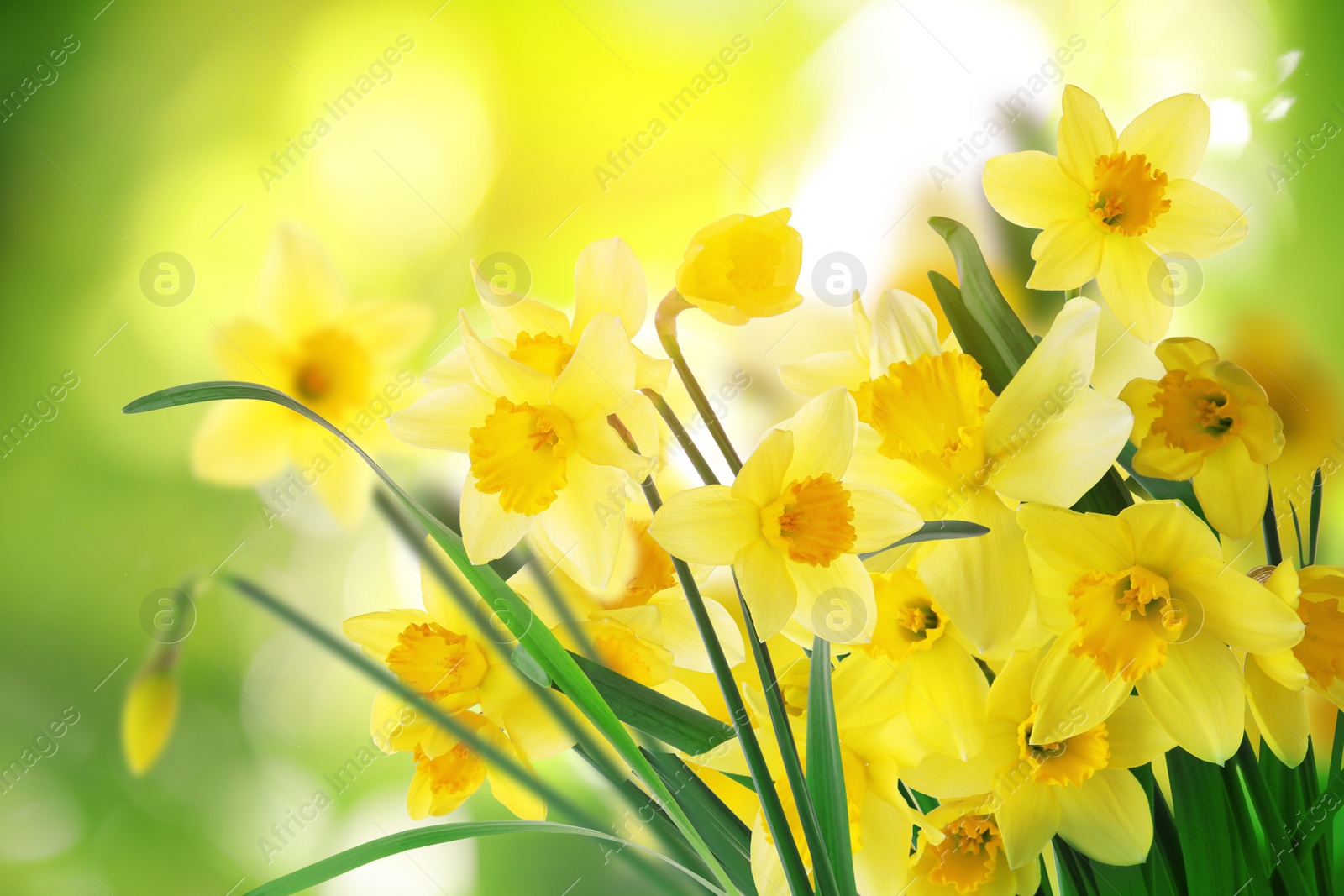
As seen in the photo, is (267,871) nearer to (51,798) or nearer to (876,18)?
(51,798)

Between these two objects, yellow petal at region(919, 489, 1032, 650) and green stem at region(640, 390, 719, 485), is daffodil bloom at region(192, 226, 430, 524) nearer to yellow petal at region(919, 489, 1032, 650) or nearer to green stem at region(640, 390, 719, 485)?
green stem at region(640, 390, 719, 485)

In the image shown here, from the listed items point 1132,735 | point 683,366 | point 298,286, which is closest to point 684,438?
point 683,366

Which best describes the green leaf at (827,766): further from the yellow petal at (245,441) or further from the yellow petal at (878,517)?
the yellow petal at (245,441)

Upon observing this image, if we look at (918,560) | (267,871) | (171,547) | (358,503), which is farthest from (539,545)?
(267,871)

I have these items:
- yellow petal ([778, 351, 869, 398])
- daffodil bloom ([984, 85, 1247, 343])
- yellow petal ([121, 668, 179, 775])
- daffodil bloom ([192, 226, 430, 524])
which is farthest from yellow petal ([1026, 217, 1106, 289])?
yellow petal ([121, 668, 179, 775])

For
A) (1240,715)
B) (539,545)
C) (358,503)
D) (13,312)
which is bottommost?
(1240,715)

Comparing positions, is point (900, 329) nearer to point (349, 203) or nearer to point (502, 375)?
point (502, 375)
